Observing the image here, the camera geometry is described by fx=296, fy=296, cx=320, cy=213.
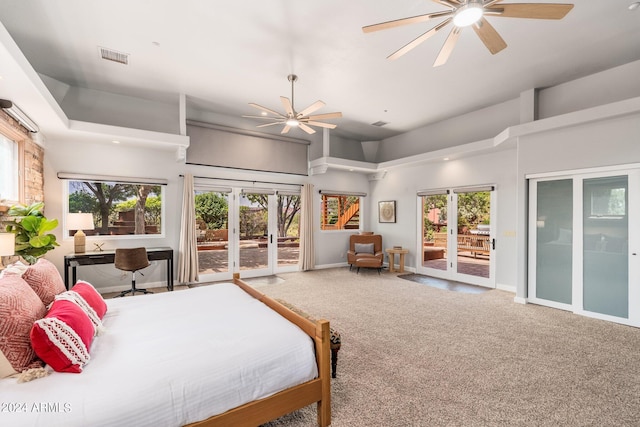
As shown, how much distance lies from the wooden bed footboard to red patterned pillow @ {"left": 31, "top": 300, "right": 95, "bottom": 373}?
26.8 inches

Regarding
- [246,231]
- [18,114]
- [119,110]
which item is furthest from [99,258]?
[246,231]

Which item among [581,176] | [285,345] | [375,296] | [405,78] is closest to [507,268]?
[581,176]

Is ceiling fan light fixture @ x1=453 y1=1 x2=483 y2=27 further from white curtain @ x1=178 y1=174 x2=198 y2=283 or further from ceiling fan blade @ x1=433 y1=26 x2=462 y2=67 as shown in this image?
white curtain @ x1=178 y1=174 x2=198 y2=283

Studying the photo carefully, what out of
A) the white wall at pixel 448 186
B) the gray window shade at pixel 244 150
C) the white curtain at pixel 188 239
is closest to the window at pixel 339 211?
the white wall at pixel 448 186

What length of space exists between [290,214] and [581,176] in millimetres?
5142

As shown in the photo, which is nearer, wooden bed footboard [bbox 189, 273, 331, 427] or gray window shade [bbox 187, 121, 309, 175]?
wooden bed footboard [bbox 189, 273, 331, 427]

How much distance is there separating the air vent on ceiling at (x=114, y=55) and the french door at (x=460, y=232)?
18.9ft

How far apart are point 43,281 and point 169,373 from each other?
138cm

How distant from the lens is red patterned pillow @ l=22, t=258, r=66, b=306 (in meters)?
2.02

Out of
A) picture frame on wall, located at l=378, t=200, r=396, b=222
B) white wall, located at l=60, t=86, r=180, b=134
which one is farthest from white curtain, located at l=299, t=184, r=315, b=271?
white wall, located at l=60, t=86, r=180, b=134

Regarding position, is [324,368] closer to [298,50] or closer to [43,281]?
[43,281]

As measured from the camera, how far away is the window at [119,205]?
16.0 feet

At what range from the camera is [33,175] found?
4.08m

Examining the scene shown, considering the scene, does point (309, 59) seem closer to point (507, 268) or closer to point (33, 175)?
point (33, 175)
